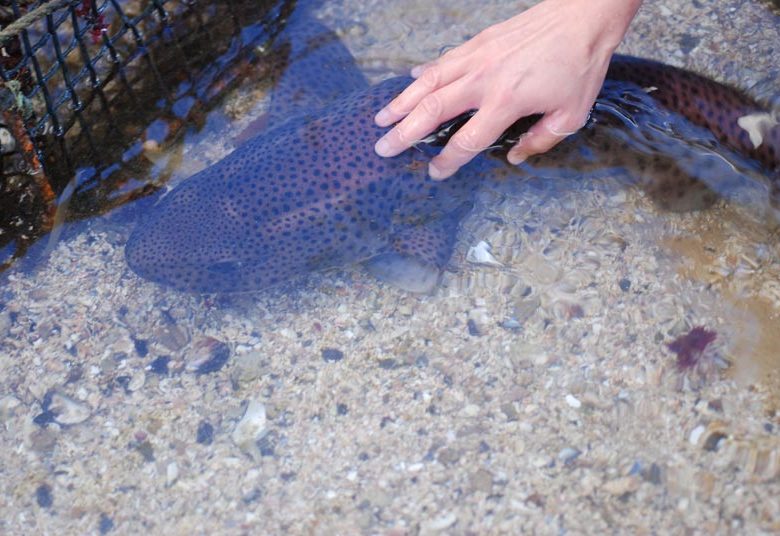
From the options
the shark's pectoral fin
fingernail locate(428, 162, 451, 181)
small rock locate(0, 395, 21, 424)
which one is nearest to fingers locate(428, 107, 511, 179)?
fingernail locate(428, 162, 451, 181)

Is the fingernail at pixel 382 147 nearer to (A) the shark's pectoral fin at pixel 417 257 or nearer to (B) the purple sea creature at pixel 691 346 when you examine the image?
(A) the shark's pectoral fin at pixel 417 257

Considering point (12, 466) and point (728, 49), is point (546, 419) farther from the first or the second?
point (728, 49)

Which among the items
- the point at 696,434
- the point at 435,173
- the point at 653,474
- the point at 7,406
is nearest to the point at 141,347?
the point at 7,406

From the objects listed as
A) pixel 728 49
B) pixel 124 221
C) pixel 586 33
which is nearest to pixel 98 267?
pixel 124 221

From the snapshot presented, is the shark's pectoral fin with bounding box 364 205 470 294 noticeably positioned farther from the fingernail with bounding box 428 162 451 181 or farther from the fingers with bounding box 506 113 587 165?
the fingers with bounding box 506 113 587 165

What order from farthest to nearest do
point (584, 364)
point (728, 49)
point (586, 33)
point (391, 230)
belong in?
point (728, 49), point (391, 230), point (584, 364), point (586, 33)

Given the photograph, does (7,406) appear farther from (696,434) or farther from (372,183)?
(696,434)

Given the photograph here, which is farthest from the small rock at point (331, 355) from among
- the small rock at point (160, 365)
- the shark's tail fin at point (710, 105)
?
the shark's tail fin at point (710, 105)
